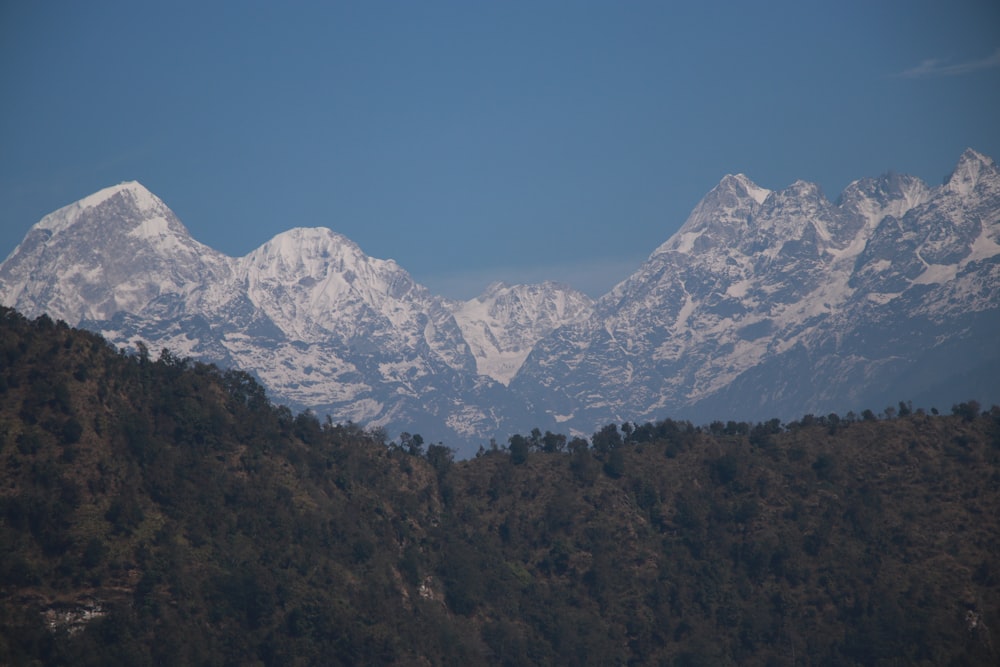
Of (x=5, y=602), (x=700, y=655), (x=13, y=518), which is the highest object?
(x=13, y=518)

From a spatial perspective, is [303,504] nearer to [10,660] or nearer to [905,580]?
[10,660]

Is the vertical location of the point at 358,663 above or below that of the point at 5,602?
below

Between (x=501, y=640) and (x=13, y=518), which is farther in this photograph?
(x=501, y=640)

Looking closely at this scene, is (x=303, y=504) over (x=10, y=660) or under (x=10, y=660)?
over

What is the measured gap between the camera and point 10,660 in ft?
483

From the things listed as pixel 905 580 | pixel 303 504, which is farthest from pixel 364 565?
pixel 905 580

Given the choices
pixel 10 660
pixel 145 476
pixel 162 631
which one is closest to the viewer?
pixel 10 660

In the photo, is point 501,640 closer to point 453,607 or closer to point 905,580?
point 453,607

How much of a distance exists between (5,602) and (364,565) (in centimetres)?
5339

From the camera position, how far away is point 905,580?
19412cm

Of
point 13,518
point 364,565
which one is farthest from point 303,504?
point 13,518

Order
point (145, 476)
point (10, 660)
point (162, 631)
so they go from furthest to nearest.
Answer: point (145, 476) → point (162, 631) → point (10, 660)

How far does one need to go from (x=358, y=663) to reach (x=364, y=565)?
69.9 feet

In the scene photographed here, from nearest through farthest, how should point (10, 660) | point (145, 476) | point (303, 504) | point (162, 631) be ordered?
point (10, 660) < point (162, 631) < point (145, 476) < point (303, 504)
